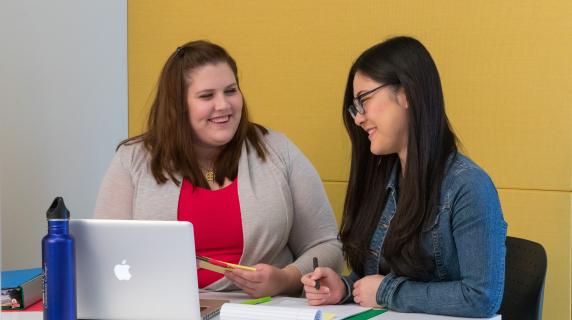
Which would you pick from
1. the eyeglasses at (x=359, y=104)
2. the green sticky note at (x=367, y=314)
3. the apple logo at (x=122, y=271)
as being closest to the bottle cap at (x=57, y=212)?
the apple logo at (x=122, y=271)

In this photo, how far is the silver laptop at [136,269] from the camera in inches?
72.4

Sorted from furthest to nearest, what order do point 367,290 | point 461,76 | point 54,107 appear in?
point 54,107 → point 461,76 → point 367,290

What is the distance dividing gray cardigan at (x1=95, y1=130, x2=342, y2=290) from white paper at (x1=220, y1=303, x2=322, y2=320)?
0.66 m

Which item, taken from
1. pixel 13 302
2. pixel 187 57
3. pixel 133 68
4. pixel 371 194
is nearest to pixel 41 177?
pixel 133 68

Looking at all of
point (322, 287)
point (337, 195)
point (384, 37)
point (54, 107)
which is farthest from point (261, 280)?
point (54, 107)

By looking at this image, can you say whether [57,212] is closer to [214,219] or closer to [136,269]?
[136,269]

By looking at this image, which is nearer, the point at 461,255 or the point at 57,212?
the point at 57,212

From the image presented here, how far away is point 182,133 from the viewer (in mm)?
2723

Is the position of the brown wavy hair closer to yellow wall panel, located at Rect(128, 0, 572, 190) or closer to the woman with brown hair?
the woman with brown hair

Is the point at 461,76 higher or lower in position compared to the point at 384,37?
lower

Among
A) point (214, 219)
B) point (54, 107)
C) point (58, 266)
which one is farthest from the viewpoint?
point (54, 107)

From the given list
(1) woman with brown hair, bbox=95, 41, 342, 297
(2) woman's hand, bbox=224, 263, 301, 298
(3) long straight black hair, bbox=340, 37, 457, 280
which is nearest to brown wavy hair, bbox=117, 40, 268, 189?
(1) woman with brown hair, bbox=95, 41, 342, 297

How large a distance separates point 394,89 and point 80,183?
2.07m

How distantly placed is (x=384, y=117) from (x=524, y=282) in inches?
23.5
